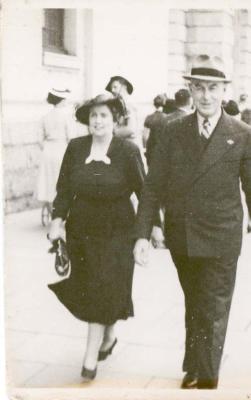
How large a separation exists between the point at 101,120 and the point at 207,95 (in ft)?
2.24

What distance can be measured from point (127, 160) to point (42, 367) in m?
1.50

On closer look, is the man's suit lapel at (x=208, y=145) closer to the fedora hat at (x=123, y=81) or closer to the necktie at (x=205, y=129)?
the necktie at (x=205, y=129)

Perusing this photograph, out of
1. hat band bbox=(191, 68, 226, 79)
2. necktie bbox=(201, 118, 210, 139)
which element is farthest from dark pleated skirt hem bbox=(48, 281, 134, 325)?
hat band bbox=(191, 68, 226, 79)

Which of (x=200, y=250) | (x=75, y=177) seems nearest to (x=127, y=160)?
(x=75, y=177)

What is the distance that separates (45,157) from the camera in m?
4.48

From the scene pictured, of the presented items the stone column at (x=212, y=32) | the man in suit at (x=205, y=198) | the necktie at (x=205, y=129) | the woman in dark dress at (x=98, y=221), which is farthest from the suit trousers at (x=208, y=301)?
the stone column at (x=212, y=32)

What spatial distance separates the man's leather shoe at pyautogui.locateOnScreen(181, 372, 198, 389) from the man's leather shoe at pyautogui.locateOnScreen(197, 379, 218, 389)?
0.03 metres

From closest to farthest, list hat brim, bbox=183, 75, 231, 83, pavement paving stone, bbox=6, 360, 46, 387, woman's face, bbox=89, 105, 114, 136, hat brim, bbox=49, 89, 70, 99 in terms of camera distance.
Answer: hat brim, bbox=183, 75, 231, 83 < woman's face, bbox=89, 105, 114, 136 < hat brim, bbox=49, 89, 70, 99 < pavement paving stone, bbox=6, 360, 46, 387

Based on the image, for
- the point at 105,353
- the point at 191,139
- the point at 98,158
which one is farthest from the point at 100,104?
the point at 105,353

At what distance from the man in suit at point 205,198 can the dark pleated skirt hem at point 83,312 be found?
0.49 m

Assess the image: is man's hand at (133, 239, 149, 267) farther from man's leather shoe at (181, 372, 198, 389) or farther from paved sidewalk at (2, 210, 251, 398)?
man's leather shoe at (181, 372, 198, 389)

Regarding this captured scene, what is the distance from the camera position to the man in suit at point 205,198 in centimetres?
419

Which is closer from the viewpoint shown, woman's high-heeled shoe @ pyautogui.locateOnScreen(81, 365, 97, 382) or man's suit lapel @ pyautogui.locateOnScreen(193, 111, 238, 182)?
man's suit lapel @ pyautogui.locateOnScreen(193, 111, 238, 182)

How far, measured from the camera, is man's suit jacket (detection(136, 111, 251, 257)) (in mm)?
4184
